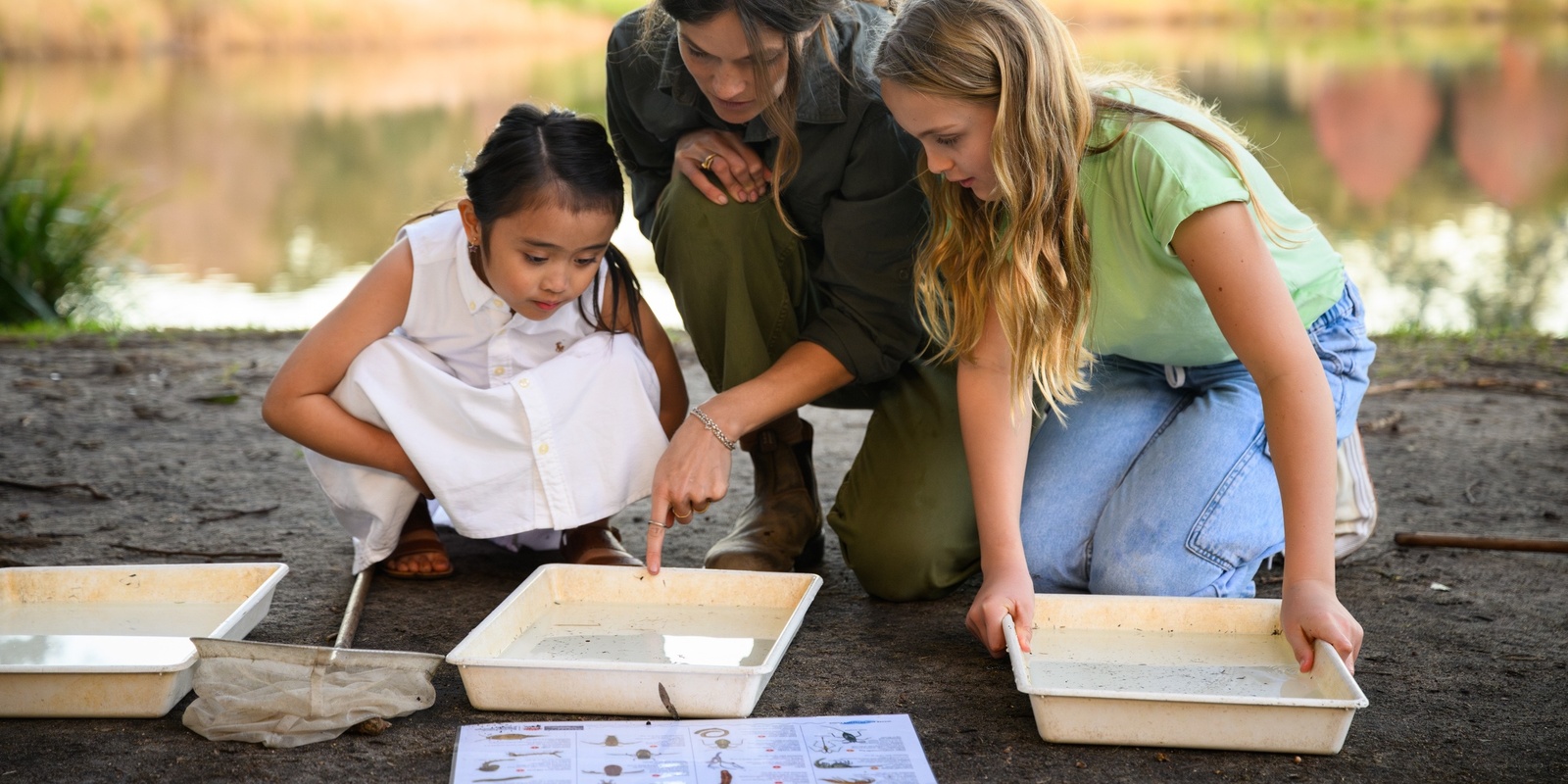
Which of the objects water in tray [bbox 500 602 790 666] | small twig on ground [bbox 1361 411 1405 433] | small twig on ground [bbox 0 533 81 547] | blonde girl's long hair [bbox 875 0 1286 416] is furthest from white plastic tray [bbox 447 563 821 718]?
small twig on ground [bbox 1361 411 1405 433]

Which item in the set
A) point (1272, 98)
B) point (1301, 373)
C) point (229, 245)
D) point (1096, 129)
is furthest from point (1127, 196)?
point (1272, 98)

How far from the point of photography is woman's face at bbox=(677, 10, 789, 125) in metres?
1.91

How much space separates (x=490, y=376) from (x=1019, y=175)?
92cm

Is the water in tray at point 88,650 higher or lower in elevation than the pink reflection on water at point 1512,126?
higher

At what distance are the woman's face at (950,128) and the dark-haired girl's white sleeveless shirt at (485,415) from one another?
66cm

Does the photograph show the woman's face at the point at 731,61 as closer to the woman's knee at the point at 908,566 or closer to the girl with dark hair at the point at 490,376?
the girl with dark hair at the point at 490,376

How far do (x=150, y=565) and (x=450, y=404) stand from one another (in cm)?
49

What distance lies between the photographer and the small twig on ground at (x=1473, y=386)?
3401mm

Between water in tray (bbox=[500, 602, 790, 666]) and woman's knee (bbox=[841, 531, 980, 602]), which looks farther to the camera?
woman's knee (bbox=[841, 531, 980, 602])

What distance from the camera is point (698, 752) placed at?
60.1 inches

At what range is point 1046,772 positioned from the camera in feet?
5.02

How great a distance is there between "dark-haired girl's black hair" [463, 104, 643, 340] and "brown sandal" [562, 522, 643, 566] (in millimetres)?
509

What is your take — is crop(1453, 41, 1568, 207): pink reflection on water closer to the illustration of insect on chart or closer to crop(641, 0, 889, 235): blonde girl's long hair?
crop(641, 0, 889, 235): blonde girl's long hair

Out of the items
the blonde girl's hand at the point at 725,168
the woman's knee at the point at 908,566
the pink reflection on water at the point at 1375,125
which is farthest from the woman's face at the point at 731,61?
the pink reflection on water at the point at 1375,125
